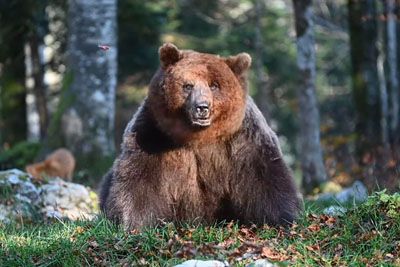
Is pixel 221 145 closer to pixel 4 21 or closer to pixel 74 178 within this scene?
pixel 74 178

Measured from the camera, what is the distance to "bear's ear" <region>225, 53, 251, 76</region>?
711 cm

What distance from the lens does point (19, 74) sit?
20.8 metres

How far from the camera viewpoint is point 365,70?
17.0 meters

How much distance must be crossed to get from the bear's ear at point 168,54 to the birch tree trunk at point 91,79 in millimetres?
6015

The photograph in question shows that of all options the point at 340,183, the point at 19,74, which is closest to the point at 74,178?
the point at 340,183

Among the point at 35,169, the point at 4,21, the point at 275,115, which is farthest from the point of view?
the point at 275,115

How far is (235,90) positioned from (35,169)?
6.30 metres

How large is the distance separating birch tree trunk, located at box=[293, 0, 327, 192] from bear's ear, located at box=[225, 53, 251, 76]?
792cm

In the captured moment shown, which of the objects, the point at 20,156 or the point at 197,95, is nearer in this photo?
the point at 197,95

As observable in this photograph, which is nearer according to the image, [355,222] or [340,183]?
[355,222]

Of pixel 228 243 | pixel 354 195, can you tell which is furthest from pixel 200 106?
pixel 354 195

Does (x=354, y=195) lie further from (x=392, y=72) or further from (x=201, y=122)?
(x=392, y=72)

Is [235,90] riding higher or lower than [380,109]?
higher

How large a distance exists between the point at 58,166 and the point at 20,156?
3.50 m
